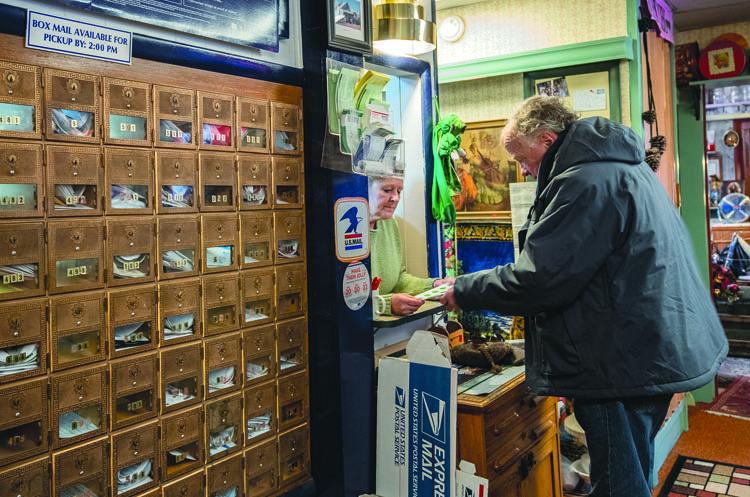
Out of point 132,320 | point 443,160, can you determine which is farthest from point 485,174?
point 132,320

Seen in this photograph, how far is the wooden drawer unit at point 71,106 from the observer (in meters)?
1.73

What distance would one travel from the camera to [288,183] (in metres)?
2.45

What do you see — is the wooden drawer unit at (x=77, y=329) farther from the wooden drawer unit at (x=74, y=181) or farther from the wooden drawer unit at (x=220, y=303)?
the wooden drawer unit at (x=220, y=303)

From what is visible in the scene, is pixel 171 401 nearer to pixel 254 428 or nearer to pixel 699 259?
pixel 254 428

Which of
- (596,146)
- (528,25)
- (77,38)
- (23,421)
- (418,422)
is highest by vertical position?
(528,25)

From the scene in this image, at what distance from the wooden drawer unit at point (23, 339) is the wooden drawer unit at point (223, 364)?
55 centimetres

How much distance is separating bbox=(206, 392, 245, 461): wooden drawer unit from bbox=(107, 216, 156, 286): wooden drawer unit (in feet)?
1.66

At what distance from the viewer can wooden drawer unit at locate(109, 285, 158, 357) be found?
6.25 feet

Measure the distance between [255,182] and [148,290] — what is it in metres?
0.54

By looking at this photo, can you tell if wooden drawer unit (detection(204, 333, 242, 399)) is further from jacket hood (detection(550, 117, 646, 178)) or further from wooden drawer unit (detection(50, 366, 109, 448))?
jacket hood (detection(550, 117, 646, 178))

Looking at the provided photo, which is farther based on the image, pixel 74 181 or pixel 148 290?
pixel 148 290

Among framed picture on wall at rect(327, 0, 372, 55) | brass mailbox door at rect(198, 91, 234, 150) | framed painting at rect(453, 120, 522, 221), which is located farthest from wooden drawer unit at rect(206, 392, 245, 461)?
framed painting at rect(453, 120, 522, 221)

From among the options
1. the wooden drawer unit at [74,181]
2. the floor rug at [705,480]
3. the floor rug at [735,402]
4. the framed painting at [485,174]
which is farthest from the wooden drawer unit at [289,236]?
the floor rug at [735,402]

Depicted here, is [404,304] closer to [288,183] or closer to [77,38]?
[288,183]
